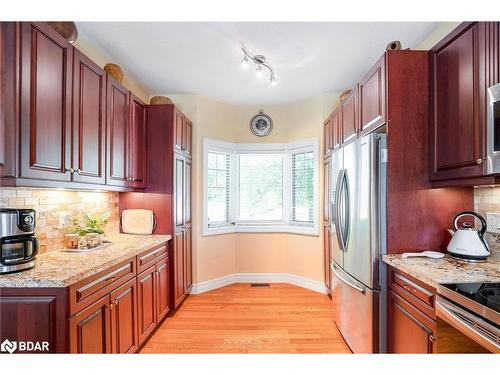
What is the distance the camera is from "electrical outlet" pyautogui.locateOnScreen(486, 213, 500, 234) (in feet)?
5.51

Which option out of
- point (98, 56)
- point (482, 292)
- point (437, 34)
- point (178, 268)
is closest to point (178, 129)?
point (98, 56)

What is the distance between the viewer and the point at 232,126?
3963mm

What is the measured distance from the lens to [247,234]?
12.9 feet

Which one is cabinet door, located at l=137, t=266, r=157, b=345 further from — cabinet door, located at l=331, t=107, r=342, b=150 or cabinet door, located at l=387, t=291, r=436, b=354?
cabinet door, located at l=331, t=107, r=342, b=150

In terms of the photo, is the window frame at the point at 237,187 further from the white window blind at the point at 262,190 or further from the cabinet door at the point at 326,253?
the cabinet door at the point at 326,253

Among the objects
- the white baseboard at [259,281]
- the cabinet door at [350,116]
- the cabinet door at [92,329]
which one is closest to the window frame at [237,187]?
the white baseboard at [259,281]

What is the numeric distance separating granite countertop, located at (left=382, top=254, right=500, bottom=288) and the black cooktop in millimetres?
45

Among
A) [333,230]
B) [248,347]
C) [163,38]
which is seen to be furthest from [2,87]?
[333,230]

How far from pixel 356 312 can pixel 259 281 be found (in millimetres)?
2018

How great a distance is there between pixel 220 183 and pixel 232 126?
90 centimetres

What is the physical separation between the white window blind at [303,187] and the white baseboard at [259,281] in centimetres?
84

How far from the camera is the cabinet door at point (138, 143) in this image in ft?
8.43

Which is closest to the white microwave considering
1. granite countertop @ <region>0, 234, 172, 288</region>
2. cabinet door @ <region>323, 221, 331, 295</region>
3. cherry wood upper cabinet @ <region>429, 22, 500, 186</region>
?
cherry wood upper cabinet @ <region>429, 22, 500, 186</region>
